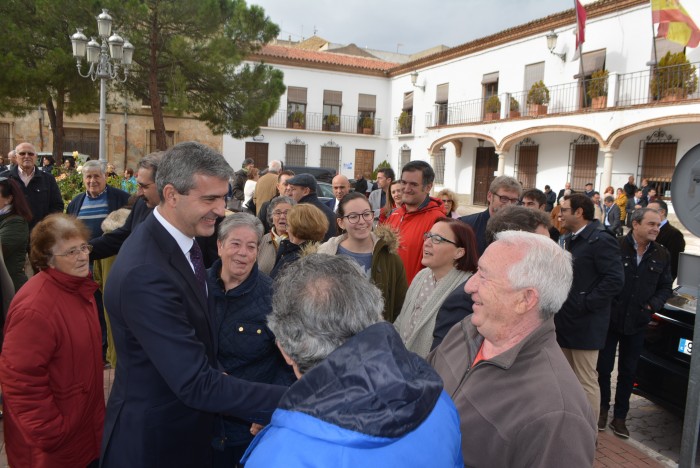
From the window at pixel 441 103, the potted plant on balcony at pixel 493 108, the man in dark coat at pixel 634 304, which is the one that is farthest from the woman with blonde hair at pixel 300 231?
the window at pixel 441 103

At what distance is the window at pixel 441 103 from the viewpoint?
2711 cm

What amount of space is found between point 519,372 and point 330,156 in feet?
99.9

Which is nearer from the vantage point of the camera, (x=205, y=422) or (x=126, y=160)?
(x=205, y=422)

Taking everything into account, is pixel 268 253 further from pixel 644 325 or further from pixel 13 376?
pixel 644 325

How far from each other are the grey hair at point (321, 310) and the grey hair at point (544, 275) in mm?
569

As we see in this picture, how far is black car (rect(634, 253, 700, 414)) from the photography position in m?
3.91

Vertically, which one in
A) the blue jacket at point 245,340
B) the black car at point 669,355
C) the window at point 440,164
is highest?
the window at point 440,164

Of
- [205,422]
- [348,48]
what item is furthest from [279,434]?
[348,48]

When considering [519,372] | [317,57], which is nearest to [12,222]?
[519,372]

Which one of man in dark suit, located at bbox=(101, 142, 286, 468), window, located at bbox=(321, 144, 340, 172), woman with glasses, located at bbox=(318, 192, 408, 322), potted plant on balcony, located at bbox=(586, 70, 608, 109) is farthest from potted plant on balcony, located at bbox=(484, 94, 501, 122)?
man in dark suit, located at bbox=(101, 142, 286, 468)

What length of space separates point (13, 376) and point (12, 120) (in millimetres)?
29898

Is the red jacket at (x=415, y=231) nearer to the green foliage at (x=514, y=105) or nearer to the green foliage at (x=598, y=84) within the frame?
the green foliage at (x=598, y=84)

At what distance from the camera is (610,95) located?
1794 centimetres

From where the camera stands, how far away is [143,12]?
52.0ft
